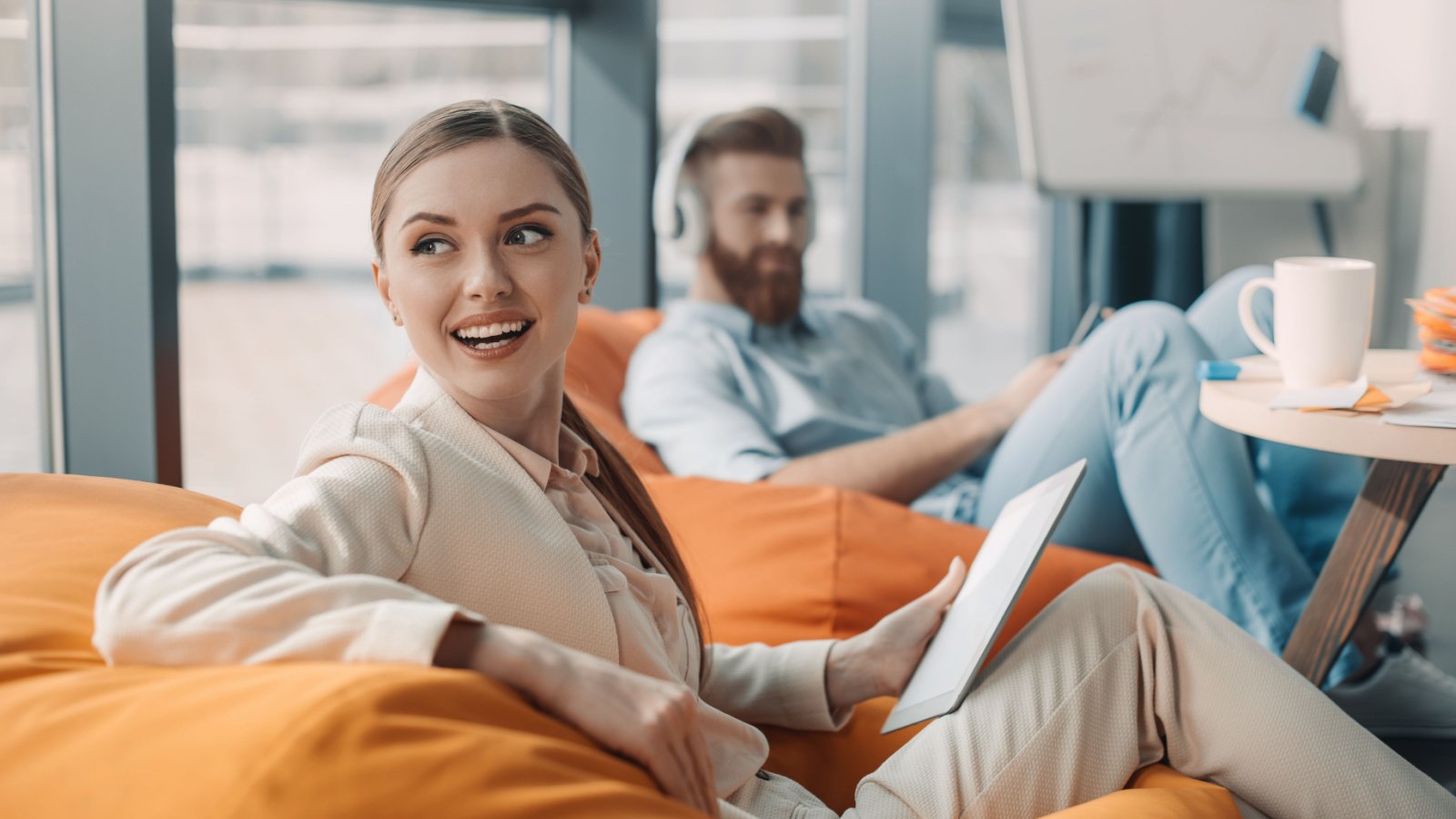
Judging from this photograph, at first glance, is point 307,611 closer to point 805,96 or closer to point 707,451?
point 707,451

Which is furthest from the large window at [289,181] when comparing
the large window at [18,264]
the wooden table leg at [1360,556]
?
the wooden table leg at [1360,556]

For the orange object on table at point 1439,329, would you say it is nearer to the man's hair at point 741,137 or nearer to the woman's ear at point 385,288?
the man's hair at point 741,137

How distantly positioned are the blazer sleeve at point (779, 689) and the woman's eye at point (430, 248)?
1.52 feet

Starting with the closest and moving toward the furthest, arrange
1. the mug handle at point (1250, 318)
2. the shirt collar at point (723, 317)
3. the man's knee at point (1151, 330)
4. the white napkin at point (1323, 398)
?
the white napkin at point (1323, 398)
the mug handle at point (1250, 318)
the man's knee at point (1151, 330)
the shirt collar at point (723, 317)

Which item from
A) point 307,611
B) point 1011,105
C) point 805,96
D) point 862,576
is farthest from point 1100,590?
point 1011,105

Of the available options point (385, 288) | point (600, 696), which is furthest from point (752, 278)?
point (600, 696)

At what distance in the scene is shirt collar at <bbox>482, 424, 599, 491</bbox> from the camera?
3.09ft

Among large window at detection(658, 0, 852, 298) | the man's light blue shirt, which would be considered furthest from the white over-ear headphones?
large window at detection(658, 0, 852, 298)

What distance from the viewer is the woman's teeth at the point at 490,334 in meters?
0.93

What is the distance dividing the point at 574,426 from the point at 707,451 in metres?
0.71

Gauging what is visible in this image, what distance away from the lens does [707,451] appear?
1.80 metres

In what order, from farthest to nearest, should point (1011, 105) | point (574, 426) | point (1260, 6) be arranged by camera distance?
1. point (1011, 105)
2. point (1260, 6)
3. point (574, 426)

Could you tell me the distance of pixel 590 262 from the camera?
104 centimetres

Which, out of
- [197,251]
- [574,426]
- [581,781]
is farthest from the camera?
[197,251]
